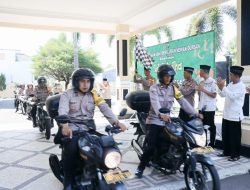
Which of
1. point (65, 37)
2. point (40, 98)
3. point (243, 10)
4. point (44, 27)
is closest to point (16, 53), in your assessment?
point (65, 37)

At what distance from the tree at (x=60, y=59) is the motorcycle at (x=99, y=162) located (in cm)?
2518

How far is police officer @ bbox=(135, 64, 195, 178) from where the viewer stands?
4.02 metres

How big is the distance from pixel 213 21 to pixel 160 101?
A: 1342 centimetres

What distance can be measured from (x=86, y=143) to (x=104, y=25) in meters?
9.26

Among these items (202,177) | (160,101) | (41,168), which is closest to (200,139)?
(202,177)

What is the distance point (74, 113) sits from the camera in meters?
3.43

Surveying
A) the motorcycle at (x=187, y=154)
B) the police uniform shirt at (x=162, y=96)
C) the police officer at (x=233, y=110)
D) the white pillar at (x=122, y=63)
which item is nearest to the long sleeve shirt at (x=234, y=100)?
the police officer at (x=233, y=110)

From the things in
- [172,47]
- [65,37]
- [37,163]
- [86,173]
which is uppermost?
[65,37]

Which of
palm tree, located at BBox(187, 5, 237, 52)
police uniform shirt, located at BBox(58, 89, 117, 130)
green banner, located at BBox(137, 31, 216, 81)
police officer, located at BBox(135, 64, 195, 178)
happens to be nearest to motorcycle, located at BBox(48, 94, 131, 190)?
police uniform shirt, located at BBox(58, 89, 117, 130)

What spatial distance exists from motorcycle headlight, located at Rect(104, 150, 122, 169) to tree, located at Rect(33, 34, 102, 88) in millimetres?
25657

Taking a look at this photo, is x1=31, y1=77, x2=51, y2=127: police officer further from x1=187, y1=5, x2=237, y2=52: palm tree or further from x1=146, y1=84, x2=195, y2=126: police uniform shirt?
x1=187, y1=5, x2=237, y2=52: palm tree

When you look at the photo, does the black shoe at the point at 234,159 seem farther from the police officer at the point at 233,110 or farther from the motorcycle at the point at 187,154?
the motorcycle at the point at 187,154

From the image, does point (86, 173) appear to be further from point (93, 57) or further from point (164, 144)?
point (93, 57)

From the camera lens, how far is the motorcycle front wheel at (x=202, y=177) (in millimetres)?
3334
